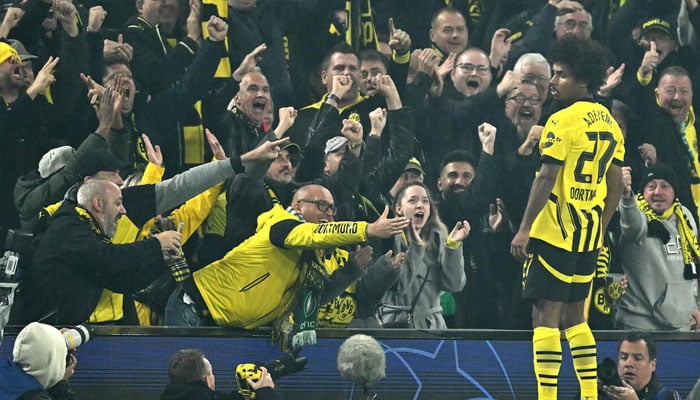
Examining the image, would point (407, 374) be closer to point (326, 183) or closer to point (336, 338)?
point (336, 338)

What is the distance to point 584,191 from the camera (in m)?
8.12

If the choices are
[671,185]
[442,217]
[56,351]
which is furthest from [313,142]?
[56,351]

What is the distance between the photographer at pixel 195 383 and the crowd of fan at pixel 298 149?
1.45 meters

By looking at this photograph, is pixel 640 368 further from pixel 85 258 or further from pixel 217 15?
pixel 217 15

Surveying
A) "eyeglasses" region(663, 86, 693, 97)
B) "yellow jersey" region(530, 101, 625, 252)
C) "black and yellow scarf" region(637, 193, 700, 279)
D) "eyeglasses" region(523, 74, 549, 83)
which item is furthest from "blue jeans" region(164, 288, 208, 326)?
"eyeglasses" region(663, 86, 693, 97)

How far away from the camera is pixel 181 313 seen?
8.92 meters

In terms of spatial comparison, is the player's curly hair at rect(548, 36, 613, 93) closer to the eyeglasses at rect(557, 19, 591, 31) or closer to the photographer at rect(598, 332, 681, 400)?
the photographer at rect(598, 332, 681, 400)

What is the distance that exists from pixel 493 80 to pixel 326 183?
2.06 meters

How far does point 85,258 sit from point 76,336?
835mm

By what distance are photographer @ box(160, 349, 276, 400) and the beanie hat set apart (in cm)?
456

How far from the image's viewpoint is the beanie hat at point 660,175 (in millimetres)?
10109

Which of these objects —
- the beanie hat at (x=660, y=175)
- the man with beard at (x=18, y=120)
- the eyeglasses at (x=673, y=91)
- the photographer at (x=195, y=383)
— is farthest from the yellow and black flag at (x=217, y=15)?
the eyeglasses at (x=673, y=91)

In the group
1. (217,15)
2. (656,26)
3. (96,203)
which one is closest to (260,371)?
(96,203)

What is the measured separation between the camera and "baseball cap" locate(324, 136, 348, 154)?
31.5 feet
